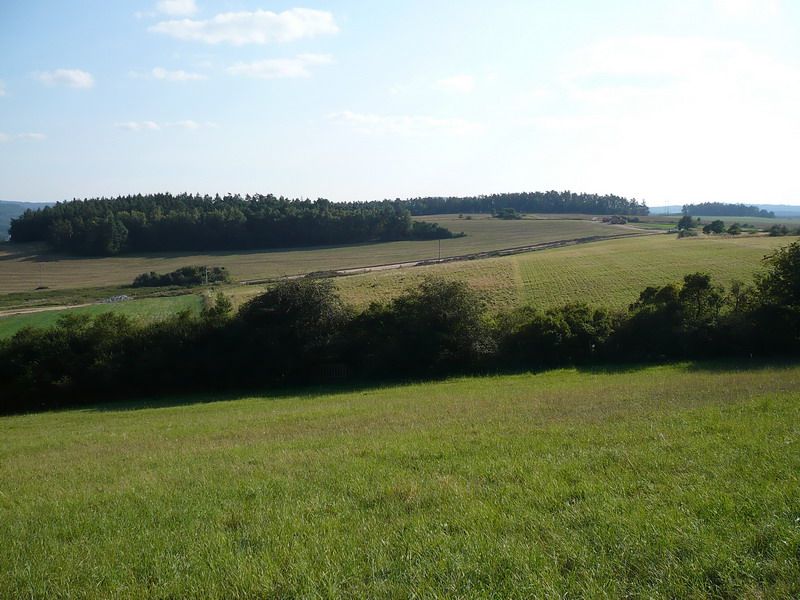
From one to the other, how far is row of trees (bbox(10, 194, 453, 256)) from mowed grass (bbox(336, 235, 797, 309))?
173ft

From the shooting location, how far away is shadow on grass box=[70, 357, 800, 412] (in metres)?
28.3

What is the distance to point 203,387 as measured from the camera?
35656mm

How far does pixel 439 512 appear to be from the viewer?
7055mm

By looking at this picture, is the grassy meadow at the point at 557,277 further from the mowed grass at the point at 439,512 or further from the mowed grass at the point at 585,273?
the mowed grass at the point at 439,512

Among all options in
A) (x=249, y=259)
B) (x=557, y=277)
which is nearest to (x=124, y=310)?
(x=249, y=259)

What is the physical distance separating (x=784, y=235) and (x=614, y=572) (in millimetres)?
112103

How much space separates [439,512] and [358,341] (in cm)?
2894

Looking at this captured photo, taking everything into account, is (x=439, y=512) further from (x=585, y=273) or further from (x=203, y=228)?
(x=203, y=228)

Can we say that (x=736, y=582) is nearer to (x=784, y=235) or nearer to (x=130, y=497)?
(x=130, y=497)

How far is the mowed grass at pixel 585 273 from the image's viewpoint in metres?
56.0

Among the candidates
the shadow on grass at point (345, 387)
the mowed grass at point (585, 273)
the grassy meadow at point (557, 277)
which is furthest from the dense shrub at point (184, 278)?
the shadow on grass at point (345, 387)

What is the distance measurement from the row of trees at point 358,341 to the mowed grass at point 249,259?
49.3 meters

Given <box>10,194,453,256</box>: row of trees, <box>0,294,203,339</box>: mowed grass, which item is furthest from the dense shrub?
<box>10,194,453,256</box>: row of trees

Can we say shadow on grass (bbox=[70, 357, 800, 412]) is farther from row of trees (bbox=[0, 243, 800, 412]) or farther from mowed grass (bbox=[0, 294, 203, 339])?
mowed grass (bbox=[0, 294, 203, 339])
